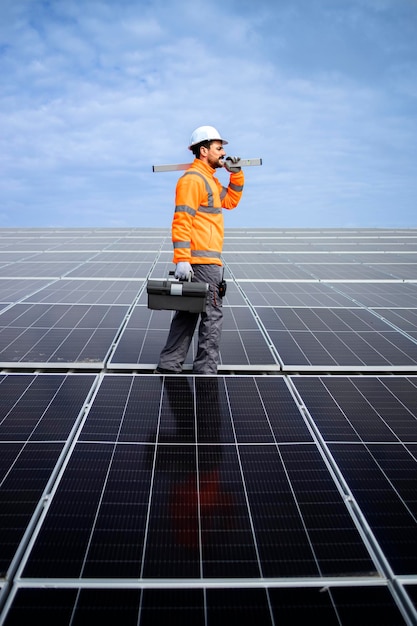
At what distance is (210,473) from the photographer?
8.08 feet

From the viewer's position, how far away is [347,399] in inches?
136

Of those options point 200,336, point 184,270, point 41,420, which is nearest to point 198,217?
point 184,270

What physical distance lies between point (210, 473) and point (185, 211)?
98.1 inches

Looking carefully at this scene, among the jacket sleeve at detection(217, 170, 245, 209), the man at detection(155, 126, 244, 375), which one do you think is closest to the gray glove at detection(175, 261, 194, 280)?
the man at detection(155, 126, 244, 375)

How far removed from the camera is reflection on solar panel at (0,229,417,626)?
1.75 meters

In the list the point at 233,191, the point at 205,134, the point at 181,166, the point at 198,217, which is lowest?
the point at 198,217

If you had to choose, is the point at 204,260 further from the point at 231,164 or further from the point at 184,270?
the point at 231,164

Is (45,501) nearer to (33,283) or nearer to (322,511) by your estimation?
(322,511)

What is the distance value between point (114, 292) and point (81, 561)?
5.30m

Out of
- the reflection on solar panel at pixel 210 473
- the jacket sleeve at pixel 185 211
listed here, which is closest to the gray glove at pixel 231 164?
the jacket sleeve at pixel 185 211

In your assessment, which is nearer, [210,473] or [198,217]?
[210,473]

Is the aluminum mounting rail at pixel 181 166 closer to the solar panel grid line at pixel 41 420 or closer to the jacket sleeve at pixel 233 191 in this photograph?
the jacket sleeve at pixel 233 191

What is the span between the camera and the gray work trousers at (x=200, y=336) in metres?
3.96

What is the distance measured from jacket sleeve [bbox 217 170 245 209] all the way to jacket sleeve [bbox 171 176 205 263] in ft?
2.26
